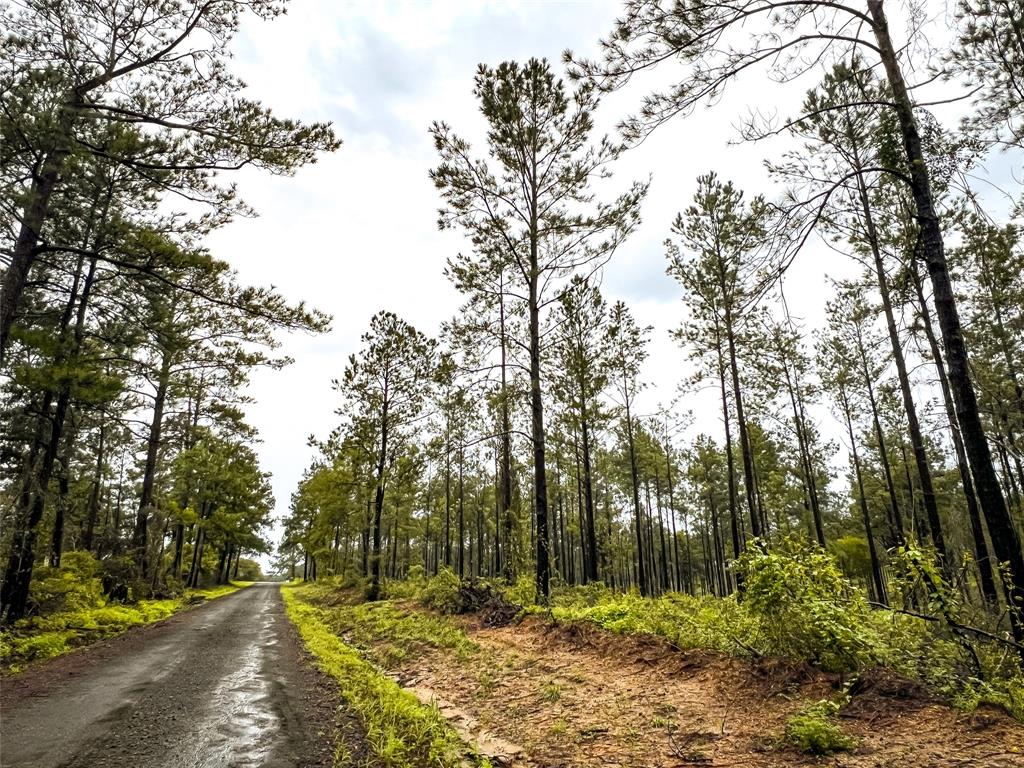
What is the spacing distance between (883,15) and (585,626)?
9799 millimetres

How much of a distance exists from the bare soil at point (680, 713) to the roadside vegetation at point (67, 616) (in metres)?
7.03

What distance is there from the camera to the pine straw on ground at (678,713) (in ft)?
11.7

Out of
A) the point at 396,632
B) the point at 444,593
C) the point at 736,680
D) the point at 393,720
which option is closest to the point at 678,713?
the point at 736,680

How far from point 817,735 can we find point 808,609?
1919 mm

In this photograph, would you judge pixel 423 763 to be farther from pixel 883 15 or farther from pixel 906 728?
pixel 883 15

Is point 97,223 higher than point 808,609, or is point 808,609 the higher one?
point 97,223

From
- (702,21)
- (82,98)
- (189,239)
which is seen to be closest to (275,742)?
(702,21)

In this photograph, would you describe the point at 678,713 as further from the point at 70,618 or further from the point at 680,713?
the point at 70,618

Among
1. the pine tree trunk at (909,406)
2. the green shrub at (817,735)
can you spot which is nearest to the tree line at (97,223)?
the green shrub at (817,735)

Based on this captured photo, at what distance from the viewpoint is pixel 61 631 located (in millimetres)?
10258

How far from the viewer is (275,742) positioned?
4637 mm

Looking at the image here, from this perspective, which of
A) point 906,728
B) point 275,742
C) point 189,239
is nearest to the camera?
point 906,728

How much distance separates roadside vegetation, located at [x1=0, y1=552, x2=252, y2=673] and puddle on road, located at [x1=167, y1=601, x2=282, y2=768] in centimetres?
394

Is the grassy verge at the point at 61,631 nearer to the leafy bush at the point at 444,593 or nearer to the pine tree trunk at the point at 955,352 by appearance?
the leafy bush at the point at 444,593
